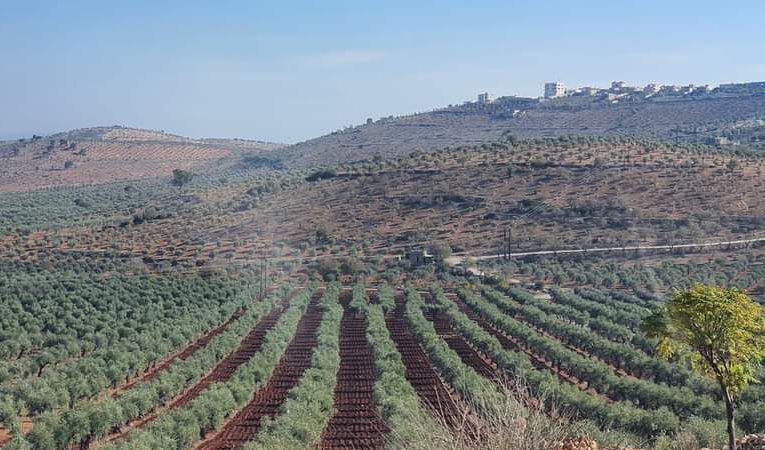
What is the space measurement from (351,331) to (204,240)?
30640mm

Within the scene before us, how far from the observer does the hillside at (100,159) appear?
11431cm

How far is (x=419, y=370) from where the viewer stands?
3008cm

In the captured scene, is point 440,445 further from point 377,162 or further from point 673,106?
point 673,106

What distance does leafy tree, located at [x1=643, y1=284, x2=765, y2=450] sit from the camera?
13.0m

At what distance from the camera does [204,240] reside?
65.4m

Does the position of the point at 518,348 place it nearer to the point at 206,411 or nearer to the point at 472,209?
the point at 206,411

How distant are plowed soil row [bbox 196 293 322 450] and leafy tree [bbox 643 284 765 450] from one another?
12278mm

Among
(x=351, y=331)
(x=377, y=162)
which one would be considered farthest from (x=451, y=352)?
A: (x=377, y=162)

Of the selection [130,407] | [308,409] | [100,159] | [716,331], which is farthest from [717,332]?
[100,159]

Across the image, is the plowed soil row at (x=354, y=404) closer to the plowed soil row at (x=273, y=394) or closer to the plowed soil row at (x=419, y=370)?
the plowed soil row at (x=419, y=370)

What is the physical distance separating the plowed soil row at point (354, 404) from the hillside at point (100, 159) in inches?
3439

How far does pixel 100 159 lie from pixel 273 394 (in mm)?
109165

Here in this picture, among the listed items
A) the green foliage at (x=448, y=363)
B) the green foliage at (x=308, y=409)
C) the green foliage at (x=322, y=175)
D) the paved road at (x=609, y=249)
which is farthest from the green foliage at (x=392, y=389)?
the green foliage at (x=322, y=175)

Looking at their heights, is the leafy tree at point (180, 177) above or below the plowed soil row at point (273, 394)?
above
